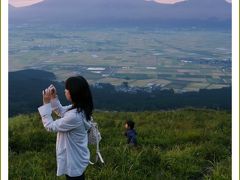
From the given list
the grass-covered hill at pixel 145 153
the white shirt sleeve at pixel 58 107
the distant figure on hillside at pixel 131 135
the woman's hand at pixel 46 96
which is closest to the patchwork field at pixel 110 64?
the grass-covered hill at pixel 145 153

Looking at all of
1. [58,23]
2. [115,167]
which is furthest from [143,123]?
[58,23]

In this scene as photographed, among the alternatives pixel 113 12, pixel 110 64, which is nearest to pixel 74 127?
pixel 110 64

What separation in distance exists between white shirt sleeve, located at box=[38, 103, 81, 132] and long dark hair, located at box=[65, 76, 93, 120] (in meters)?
0.11

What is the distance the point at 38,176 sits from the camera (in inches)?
208

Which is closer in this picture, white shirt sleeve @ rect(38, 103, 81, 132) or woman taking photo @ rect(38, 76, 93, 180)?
white shirt sleeve @ rect(38, 103, 81, 132)

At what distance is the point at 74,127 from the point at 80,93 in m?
0.33

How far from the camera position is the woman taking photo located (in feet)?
13.2

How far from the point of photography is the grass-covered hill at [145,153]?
18.2ft

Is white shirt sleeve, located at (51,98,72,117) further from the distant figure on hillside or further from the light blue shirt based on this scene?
the distant figure on hillside

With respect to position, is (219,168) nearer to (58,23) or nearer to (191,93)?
(191,93)

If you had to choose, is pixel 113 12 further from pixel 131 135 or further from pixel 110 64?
pixel 131 135

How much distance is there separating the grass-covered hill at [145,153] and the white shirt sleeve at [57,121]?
54.1 inches

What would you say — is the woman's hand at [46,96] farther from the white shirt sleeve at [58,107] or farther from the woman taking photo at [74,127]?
the white shirt sleeve at [58,107]

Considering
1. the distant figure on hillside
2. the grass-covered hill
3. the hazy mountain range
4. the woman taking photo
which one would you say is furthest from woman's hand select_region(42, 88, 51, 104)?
the hazy mountain range
